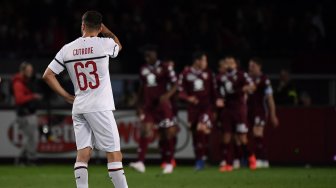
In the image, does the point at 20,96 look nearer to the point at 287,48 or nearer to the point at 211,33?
the point at 211,33

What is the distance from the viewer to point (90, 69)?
10.5 m

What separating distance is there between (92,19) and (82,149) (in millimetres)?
1528

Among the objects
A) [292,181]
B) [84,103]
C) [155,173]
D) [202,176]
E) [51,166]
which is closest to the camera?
[84,103]

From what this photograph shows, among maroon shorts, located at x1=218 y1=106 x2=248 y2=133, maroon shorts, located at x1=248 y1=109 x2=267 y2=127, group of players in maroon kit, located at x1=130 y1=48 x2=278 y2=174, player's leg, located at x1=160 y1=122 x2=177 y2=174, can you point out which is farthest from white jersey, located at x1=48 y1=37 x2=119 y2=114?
maroon shorts, located at x1=248 y1=109 x2=267 y2=127

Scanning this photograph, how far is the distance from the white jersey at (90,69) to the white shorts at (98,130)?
0.08 metres

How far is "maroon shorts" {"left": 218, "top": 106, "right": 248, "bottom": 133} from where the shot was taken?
18.2m

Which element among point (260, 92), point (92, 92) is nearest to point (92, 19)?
point (92, 92)

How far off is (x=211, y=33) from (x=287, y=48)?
76.3 inches

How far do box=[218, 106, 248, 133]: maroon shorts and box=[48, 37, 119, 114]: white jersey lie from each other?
→ 7908 mm

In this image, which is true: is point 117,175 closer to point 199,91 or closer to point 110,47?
point 110,47

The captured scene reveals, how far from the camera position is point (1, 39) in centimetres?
2364

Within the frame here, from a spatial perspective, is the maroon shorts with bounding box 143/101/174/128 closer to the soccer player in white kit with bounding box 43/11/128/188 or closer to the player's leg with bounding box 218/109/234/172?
the player's leg with bounding box 218/109/234/172

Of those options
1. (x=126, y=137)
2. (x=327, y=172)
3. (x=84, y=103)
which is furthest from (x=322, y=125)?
(x=84, y=103)

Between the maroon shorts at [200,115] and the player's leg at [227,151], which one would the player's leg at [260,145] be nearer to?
the player's leg at [227,151]
